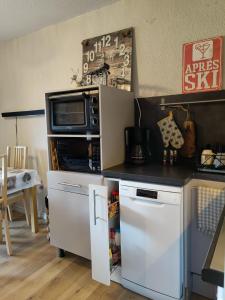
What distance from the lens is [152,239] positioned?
1.53 meters

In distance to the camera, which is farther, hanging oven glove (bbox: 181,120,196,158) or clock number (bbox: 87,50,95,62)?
clock number (bbox: 87,50,95,62)

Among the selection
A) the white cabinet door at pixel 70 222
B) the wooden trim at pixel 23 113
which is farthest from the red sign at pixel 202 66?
the wooden trim at pixel 23 113

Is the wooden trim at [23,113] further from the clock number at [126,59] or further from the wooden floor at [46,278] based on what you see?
the wooden floor at [46,278]

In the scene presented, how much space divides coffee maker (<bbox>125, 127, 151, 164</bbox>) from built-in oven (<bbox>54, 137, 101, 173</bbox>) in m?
0.30

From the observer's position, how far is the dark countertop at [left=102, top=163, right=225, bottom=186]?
4.69 feet

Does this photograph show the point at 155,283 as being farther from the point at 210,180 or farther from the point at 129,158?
the point at 129,158

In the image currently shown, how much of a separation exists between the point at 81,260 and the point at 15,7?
2408mm

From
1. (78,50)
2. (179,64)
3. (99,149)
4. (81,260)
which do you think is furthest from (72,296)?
(78,50)

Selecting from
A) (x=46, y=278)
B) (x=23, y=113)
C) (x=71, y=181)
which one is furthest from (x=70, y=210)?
(x=23, y=113)

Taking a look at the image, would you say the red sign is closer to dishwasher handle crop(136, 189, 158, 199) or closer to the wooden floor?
dishwasher handle crop(136, 189, 158, 199)

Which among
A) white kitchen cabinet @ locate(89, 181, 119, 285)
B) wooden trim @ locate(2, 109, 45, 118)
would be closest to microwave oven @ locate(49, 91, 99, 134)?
white kitchen cabinet @ locate(89, 181, 119, 285)

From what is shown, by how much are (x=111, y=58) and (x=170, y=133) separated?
35.9 inches

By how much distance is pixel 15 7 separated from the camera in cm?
A: 221

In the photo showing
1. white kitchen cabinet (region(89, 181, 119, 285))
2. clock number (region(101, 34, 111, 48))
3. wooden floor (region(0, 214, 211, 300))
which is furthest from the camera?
clock number (region(101, 34, 111, 48))
